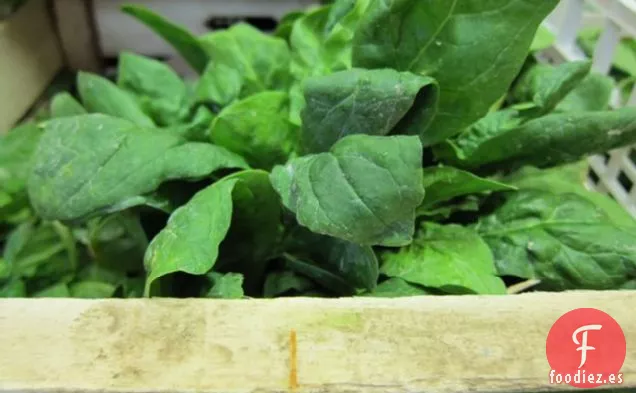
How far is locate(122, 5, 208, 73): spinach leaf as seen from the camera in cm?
54

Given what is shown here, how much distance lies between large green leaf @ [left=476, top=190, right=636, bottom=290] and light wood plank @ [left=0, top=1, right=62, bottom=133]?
1.48 ft

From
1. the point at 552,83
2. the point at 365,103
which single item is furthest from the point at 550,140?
the point at 365,103

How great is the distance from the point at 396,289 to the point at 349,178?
0.31 ft

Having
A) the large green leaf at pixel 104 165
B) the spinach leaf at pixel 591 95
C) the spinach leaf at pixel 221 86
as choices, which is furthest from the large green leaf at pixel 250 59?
the spinach leaf at pixel 591 95

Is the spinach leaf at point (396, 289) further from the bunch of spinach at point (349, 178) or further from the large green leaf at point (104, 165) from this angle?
the large green leaf at point (104, 165)

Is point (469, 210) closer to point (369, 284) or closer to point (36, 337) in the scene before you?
point (369, 284)

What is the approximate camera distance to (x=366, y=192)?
1.10 feet

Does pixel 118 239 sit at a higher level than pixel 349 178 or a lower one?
lower

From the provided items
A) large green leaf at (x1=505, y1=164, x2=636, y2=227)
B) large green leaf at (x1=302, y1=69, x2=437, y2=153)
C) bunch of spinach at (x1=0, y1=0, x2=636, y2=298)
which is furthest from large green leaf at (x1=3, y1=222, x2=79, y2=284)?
large green leaf at (x1=505, y1=164, x2=636, y2=227)

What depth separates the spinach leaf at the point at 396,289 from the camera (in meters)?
0.40

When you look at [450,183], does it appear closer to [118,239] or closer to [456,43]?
[456,43]

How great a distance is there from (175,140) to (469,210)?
0.67ft

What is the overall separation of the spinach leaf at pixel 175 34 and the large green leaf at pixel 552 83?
26cm

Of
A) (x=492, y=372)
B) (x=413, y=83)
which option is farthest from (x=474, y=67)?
(x=492, y=372)
